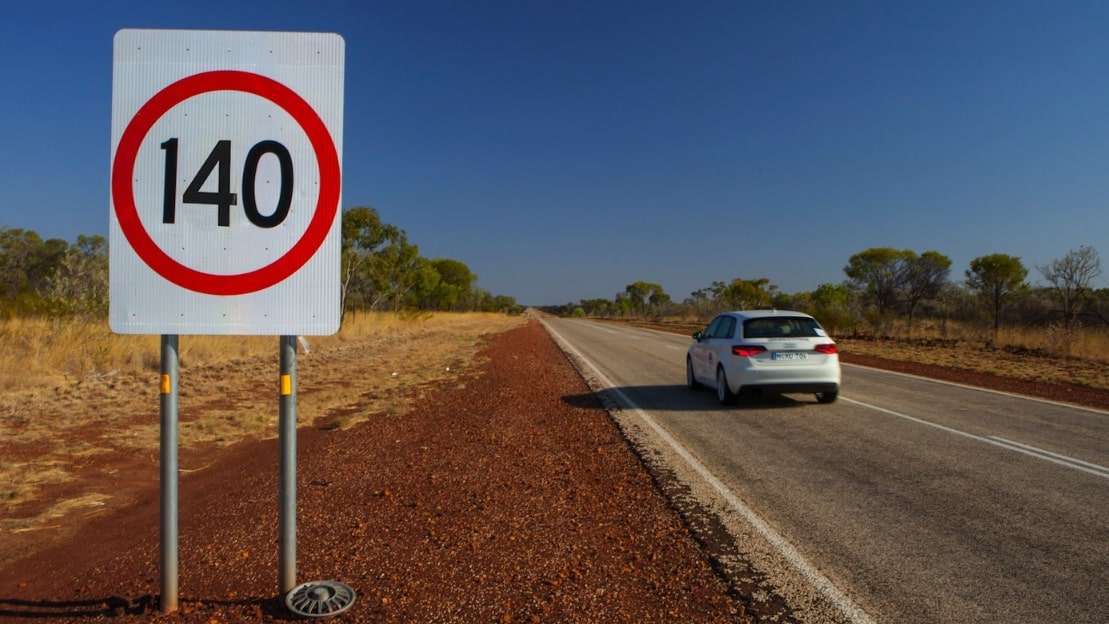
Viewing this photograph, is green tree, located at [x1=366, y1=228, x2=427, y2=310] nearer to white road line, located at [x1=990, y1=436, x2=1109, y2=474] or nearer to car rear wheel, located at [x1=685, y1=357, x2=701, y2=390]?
car rear wheel, located at [x1=685, y1=357, x2=701, y2=390]

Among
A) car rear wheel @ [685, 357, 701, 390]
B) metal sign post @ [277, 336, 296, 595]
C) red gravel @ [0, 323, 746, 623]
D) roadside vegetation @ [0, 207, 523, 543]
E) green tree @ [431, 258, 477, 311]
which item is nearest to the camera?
metal sign post @ [277, 336, 296, 595]

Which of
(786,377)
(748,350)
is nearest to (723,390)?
(748,350)

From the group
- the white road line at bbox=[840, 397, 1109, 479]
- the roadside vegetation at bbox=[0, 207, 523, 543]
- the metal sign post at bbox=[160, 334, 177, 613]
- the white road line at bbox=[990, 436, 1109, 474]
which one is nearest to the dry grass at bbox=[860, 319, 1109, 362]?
the white road line at bbox=[840, 397, 1109, 479]

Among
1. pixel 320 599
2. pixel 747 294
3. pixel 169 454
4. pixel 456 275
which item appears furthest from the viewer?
pixel 456 275

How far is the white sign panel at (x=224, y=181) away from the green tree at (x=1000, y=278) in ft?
136

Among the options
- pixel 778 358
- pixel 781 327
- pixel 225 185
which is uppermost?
pixel 225 185

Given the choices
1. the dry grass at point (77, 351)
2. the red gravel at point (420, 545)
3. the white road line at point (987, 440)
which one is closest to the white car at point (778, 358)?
the white road line at point (987, 440)

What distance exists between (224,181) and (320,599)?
6.78 feet

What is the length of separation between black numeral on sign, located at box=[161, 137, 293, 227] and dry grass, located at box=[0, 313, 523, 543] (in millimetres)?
3949

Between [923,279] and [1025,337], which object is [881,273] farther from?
[1025,337]

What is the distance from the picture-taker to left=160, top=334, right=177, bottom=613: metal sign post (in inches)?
103

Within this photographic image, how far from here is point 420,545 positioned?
4.24 meters

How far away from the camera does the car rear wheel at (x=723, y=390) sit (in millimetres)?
10609

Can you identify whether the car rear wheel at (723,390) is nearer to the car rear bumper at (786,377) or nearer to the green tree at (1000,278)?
the car rear bumper at (786,377)
